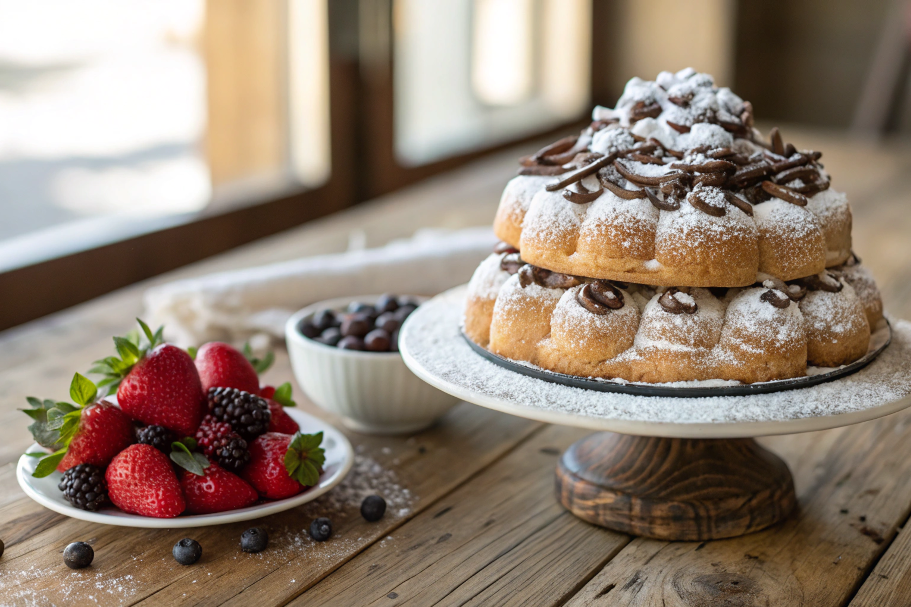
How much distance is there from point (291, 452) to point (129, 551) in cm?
21

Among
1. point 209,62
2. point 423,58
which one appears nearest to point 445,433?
point 209,62

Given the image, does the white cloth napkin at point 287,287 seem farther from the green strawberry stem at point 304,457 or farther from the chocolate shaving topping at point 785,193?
the chocolate shaving topping at point 785,193

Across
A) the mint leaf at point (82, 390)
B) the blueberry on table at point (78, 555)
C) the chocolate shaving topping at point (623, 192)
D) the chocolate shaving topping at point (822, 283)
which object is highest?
the chocolate shaving topping at point (623, 192)

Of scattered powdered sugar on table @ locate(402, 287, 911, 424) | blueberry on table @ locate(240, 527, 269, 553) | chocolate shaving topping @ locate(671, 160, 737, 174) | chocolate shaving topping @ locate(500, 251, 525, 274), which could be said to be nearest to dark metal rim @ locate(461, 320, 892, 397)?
scattered powdered sugar on table @ locate(402, 287, 911, 424)

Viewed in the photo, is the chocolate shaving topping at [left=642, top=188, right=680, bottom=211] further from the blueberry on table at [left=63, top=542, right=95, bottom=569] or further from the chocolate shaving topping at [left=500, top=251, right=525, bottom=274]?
the blueberry on table at [left=63, top=542, right=95, bottom=569]

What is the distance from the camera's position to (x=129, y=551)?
1039 millimetres

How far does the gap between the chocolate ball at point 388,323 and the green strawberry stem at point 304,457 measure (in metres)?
0.33

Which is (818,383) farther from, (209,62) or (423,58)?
(423,58)

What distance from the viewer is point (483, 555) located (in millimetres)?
1062

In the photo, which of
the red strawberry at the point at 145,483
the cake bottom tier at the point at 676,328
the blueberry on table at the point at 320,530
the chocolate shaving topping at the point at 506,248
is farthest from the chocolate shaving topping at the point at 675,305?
the red strawberry at the point at 145,483

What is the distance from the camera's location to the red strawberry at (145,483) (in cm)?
99

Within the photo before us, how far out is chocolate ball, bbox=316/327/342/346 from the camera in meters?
1.37

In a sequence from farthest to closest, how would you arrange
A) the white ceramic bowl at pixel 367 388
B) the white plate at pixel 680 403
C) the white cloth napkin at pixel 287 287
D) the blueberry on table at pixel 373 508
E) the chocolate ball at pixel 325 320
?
the white cloth napkin at pixel 287 287 < the chocolate ball at pixel 325 320 < the white ceramic bowl at pixel 367 388 < the blueberry on table at pixel 373 508 < the white plate at pixel 680 403

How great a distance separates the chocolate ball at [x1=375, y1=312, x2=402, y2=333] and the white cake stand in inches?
4.6
